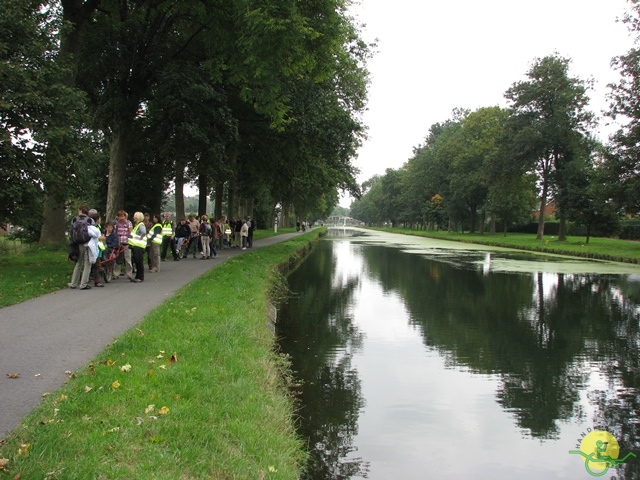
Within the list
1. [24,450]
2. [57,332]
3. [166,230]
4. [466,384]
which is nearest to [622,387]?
[466,384]

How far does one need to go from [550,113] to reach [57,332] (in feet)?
165

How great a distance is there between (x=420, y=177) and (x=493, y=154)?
3508 cm

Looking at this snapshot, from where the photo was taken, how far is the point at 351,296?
16.8 m

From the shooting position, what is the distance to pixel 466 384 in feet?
26.5

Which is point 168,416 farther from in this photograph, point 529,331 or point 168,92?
point 168,92

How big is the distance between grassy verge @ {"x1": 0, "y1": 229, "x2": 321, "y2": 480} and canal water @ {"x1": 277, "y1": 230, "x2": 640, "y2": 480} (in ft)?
2.35

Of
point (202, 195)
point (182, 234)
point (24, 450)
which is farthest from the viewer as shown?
point (202, 195)

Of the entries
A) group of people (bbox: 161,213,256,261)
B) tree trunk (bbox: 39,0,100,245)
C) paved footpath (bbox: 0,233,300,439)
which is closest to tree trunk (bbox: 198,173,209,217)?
group of people (bbox: 161,213,256,261)

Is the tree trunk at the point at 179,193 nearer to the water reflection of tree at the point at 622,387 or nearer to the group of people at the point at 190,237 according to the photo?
the group of people at the point at 190,237

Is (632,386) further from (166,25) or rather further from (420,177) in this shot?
(420,177)

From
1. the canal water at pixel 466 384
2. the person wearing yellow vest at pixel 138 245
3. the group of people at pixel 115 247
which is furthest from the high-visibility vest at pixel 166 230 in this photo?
the canal water at pixel 466 384

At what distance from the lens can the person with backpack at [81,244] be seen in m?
12.2

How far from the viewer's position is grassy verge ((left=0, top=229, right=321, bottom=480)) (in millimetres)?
A: 3932

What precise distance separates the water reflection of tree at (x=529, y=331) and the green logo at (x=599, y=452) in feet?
1.18
